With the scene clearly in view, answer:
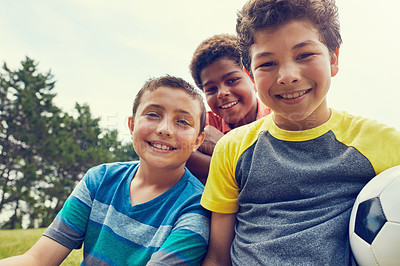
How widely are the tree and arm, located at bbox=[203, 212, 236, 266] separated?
2141 cm

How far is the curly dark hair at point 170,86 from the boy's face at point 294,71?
668mm

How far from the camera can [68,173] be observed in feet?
75.9

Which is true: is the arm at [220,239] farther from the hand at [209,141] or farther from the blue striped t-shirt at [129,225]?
the hand at [209,141]

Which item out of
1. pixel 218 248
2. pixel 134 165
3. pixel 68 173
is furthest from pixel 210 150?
pixel 68 173

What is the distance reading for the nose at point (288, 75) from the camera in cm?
167

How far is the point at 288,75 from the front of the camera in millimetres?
1662

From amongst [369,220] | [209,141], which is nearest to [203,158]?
[209,141]

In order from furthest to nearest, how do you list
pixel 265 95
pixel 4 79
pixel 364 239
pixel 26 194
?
pixel 4 79
pixel 26 194
pixel 265 95
pixel 364 239

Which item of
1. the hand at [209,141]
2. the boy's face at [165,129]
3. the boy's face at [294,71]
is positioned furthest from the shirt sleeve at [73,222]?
the boy's face at [294,71]

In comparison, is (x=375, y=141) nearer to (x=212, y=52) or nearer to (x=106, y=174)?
(x=106, y=174)

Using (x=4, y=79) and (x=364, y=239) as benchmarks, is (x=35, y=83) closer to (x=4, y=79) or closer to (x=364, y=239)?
(x=4, y=79)

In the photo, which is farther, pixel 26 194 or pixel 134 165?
pixel 26 194

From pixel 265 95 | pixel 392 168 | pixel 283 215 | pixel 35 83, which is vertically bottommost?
pixel 283 215

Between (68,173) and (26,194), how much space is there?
3.55 meters
